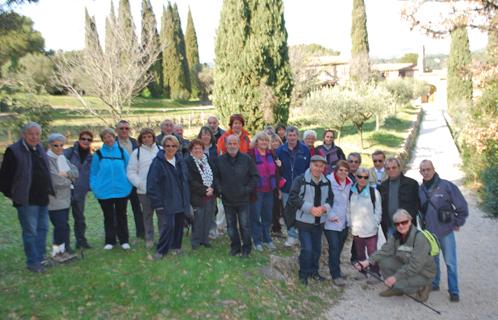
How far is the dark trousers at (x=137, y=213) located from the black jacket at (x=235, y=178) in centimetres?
133

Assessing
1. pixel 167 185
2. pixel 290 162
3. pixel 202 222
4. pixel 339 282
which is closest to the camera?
pixel 167 185

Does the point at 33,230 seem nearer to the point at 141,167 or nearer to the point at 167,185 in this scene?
the point at 141,167

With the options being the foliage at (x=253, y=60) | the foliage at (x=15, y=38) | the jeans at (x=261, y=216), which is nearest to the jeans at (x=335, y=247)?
the jeans at (x=261, y=216)

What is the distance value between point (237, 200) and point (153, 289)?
1.71 m

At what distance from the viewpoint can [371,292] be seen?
634 cm

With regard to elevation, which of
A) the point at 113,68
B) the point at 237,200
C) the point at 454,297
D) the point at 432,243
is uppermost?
the point at 113,68

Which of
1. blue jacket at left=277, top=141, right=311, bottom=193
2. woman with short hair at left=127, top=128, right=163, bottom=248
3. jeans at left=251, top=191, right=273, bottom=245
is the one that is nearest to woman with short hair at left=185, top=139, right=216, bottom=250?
woman with short hair at left=127, top=128, right=163, bottom=248

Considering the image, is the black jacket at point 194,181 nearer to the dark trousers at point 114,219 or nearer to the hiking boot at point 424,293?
the dark trousers at point 114,219

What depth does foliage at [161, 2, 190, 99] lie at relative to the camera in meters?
43.0

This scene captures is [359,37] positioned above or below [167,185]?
above

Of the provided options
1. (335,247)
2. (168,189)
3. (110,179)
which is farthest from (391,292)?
(110,179)

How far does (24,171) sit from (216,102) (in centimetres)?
1059

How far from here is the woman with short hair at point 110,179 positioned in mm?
5938

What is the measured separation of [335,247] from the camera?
20.3ft
